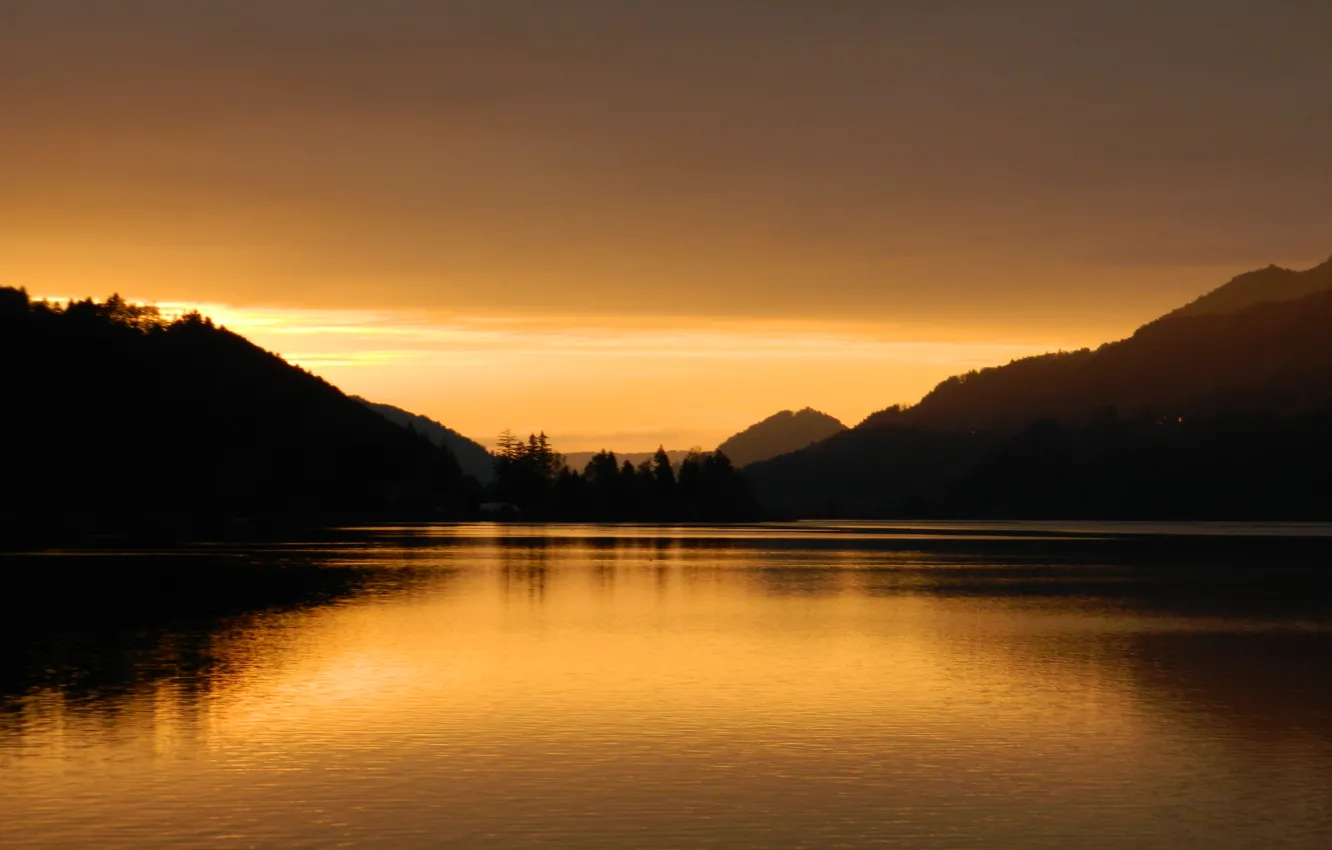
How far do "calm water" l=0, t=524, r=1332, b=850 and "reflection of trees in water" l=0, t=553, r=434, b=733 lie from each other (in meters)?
0.36

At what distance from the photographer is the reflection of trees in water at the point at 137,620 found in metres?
48.7

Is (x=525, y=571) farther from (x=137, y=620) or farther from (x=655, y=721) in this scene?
(x=655, y=721)

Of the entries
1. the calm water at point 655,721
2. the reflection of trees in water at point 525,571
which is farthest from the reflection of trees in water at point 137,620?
the reflection of trees in water at point 525,571

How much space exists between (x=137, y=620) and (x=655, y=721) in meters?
40.8

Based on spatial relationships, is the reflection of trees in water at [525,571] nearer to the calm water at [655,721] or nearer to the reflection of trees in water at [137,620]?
the calm water at [655,721]

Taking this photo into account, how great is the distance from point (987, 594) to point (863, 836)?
77841 millimetres

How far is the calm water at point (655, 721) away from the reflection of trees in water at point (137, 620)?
1.17ft

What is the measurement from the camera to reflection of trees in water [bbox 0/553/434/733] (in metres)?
48.7

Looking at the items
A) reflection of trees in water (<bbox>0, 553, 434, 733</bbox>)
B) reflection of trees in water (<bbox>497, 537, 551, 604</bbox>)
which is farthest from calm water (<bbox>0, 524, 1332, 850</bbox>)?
reflection of trees in water (<bbox>497, 537, 551, 604</bbox>)

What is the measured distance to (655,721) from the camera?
4316 centimetres

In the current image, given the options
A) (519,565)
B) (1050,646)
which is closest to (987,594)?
(1050,646)

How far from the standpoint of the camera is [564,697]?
158 ft

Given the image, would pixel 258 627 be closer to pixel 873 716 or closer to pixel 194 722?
pixel 194 722

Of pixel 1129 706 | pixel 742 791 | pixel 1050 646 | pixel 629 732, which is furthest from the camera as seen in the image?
pixel 1050 646
